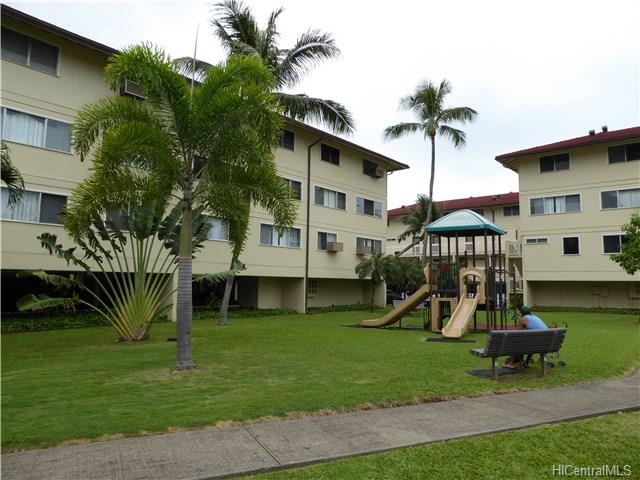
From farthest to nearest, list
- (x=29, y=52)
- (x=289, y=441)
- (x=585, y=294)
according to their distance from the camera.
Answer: (x=585, y=294), (x=29, y=52), (x=289, y=441)

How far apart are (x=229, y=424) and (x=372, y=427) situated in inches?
68.1

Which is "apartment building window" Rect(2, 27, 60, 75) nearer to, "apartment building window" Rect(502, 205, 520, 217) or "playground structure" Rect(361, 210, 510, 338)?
"playground structure" Rect(361, 210, 510, 338)

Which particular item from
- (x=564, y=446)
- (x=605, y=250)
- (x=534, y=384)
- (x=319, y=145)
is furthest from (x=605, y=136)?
(x=564, y=446)

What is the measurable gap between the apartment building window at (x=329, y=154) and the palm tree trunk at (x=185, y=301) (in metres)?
22.3

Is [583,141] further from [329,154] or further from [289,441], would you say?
[289,441]

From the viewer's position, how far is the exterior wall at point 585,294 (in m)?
31.8

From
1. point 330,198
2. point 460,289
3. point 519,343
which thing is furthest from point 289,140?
point 519,343

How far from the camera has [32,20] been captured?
17.4 m

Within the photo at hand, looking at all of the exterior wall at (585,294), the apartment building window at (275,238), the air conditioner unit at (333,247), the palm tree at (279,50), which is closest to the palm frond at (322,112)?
the palm tree at (279,50)

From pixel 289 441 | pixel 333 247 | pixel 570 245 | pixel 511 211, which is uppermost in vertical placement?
pixel 511 211

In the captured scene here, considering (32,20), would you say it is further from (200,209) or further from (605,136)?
(605,136)

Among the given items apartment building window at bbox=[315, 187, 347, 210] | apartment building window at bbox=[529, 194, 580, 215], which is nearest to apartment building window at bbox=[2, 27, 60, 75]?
apartment building window at bbox=[315, 187, 347, 210]

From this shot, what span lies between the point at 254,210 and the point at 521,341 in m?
20.2

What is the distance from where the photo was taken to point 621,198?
31.1 meters
